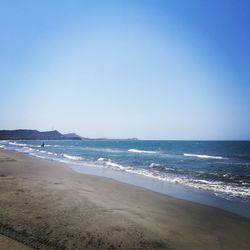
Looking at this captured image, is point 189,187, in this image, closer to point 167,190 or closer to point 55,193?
point 167,190

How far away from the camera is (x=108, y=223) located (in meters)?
8.53

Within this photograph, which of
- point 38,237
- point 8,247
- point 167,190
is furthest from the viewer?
point 167,190

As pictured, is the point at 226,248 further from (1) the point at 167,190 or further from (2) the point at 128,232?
(1) the point at 167,190

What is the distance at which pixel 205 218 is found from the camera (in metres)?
10.5

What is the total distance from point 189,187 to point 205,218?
7275 millimetres

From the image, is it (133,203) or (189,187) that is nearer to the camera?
(133,203)

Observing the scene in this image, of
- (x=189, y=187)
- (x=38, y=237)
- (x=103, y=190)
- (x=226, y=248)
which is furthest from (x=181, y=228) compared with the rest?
(x=189, y=187)

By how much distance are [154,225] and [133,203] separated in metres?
3.31

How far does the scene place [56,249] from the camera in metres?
6.53

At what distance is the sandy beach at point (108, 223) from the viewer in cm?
712

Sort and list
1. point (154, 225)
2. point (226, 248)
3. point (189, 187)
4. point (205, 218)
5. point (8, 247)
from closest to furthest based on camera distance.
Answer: point (8, 247)
point (226, 248)
point (154, 225)
point (205, 218)
point (189, 187)

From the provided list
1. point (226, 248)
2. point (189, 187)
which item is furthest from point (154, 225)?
point (189, 187)

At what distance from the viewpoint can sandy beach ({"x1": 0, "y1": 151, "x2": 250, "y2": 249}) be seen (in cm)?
712

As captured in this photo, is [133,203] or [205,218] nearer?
[205,218]
